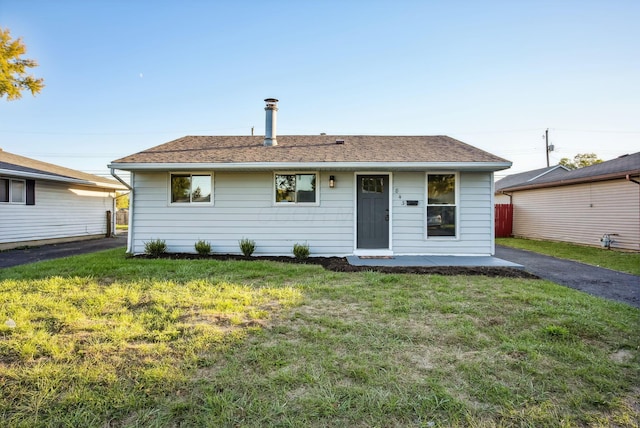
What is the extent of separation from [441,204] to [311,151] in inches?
148

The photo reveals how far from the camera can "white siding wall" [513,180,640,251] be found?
9734mm

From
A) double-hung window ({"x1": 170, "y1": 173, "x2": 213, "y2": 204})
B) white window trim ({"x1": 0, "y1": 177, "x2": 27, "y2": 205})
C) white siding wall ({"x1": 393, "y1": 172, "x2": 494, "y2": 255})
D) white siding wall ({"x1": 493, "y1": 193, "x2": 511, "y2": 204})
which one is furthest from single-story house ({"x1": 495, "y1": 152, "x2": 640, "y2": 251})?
white window trim ({"x1": 0, "y1": 177, "x2": 27, "y2": 205})

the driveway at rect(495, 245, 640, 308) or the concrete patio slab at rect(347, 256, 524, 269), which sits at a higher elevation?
the concrete patio slab at rect(347, 256, 524, 269)

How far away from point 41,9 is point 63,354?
11.3 meters

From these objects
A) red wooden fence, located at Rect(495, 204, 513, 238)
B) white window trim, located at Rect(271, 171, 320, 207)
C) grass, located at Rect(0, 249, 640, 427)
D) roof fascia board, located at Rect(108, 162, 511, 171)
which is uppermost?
roof fascia board, located at Rect(108, 162, 511, 171)

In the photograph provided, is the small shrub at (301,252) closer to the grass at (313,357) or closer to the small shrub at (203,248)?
the small shrub at (203,248)

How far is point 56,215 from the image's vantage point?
11695 mm

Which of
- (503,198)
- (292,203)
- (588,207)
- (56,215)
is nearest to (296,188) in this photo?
(292,203)

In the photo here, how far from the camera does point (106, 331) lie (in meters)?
3.07

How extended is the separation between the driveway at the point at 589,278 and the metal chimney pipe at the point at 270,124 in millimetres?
7499

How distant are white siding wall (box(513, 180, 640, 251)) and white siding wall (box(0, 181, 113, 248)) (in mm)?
19694

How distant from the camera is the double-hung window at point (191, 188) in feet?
27.0

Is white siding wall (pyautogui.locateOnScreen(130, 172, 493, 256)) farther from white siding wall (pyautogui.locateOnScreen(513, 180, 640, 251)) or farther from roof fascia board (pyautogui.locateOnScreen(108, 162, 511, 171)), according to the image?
white siding wall (pyautogui.locateOnScreen(513, 180, 640, 251))

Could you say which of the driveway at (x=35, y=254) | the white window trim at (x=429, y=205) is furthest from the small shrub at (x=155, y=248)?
the white window trim at (x=429, y=205)
